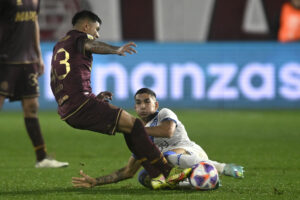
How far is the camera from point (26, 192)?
625cm

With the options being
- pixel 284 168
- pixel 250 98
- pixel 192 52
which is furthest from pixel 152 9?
pixel 284 168

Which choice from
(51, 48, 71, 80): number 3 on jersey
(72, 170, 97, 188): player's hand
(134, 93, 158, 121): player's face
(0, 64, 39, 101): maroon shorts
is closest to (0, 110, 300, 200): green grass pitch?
(72, 170, 97, 188): player's hand

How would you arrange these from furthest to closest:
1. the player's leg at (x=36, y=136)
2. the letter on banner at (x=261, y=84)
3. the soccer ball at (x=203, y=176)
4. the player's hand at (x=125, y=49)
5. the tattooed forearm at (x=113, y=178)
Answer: the letter on banner at (x=261, y=84) < the player's leg at (x=36, y=136) < the tattooed forearm at (x=113, y=178) < the soccer ball at (x=203, y=176) < the player's hand at (x=125, y=49)

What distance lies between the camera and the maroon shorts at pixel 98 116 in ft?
20.0

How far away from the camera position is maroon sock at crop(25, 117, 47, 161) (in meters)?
8.23

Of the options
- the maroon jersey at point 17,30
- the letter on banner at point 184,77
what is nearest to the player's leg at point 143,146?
the maroon jersey at point 17,30

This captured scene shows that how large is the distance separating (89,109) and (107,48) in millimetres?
564

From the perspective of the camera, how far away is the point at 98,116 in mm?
6117

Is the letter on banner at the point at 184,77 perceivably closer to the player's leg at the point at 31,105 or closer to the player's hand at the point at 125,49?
the player's leg at the point at 31,105

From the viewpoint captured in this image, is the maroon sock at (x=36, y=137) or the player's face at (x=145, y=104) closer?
the player's face at (x=145, y=104)

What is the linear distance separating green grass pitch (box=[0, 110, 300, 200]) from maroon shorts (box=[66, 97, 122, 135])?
53 cm

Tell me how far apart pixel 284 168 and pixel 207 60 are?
9363mm

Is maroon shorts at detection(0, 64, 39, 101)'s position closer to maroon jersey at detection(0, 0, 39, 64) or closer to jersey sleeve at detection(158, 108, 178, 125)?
maroon jersey at detection(0, 0, 39, 64)

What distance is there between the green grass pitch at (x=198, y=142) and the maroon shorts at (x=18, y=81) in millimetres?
781
